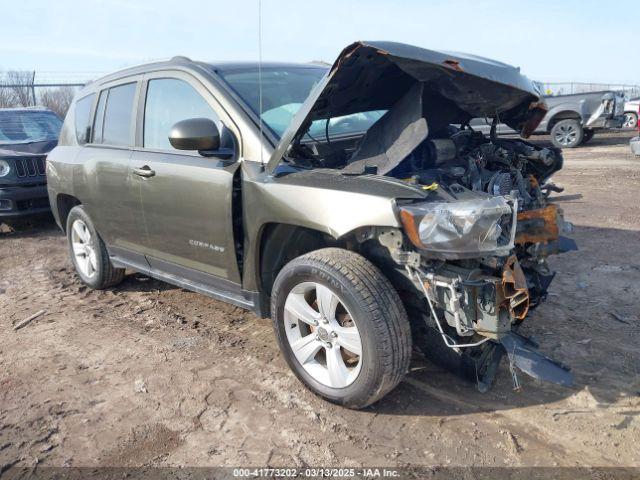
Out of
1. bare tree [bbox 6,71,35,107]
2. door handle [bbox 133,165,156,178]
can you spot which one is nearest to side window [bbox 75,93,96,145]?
door handle [bbox 133,165,156,178]

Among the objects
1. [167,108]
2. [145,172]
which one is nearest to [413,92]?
[167,108]

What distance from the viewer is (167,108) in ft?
13.2

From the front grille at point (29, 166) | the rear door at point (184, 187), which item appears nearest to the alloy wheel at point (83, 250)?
the rear door at point (184, 187)

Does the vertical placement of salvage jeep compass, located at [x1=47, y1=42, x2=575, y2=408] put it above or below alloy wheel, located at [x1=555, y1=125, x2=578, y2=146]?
above

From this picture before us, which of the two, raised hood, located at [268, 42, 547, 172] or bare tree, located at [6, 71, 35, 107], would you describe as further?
bare tree, located at [6, 71, 35, 107]

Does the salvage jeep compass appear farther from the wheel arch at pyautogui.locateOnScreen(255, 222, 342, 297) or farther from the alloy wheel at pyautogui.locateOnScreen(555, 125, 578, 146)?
the alloy wheel at pyautogui.locateOnScreen(555, 125, 578, 146)

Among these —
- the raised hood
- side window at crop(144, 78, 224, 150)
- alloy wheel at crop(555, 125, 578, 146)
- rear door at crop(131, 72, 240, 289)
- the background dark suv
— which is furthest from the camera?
alloy wheel at crop(555, 125, 578, 146)

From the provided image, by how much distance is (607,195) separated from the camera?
8.61m

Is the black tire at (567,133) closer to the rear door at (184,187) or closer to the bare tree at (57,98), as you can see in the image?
the rear door at (184,187)

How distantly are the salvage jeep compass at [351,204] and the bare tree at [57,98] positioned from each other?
1628 centimetres

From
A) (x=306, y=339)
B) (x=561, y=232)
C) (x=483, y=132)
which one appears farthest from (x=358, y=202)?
(x=483, y=132)

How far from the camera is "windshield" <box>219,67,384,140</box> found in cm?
359

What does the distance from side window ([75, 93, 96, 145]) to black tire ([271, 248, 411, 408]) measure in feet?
9.73

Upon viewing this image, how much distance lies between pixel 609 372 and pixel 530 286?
2.26 ft
